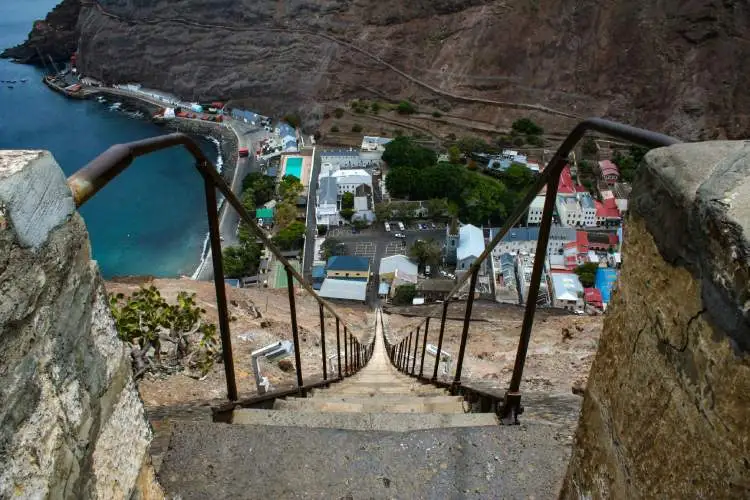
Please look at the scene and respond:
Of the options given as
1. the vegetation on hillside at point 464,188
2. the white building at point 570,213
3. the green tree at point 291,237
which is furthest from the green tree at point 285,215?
the white building at point 570,213

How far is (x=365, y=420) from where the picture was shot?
293 cm

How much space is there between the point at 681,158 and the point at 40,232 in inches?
55.8

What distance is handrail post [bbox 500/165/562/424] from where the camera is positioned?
234 cm

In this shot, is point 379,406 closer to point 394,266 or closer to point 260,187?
point 394,266

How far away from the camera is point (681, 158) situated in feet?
4.29

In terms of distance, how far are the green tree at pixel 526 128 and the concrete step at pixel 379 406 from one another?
1376 inches

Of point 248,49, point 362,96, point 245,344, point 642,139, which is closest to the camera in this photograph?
point 642,139

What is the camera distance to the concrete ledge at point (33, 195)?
1.08m

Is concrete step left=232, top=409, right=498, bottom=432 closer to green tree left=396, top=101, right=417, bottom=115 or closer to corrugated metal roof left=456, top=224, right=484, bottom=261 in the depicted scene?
corrugated metal roof left=456, top=224, right=484, bottom=261

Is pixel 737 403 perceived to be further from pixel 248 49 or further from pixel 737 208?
pixel 248 49

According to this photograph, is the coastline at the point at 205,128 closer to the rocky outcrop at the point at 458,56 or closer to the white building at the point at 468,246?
the rocky outcrop at the point at 458,56

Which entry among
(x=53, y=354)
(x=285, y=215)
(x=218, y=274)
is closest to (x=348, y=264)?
(x=285, y=215)

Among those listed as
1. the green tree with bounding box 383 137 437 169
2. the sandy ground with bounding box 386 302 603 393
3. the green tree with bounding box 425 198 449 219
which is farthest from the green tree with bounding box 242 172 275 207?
the sandy ground with bounding box 386 302 603 393

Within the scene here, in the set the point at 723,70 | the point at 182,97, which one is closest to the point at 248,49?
the point at 182,97
